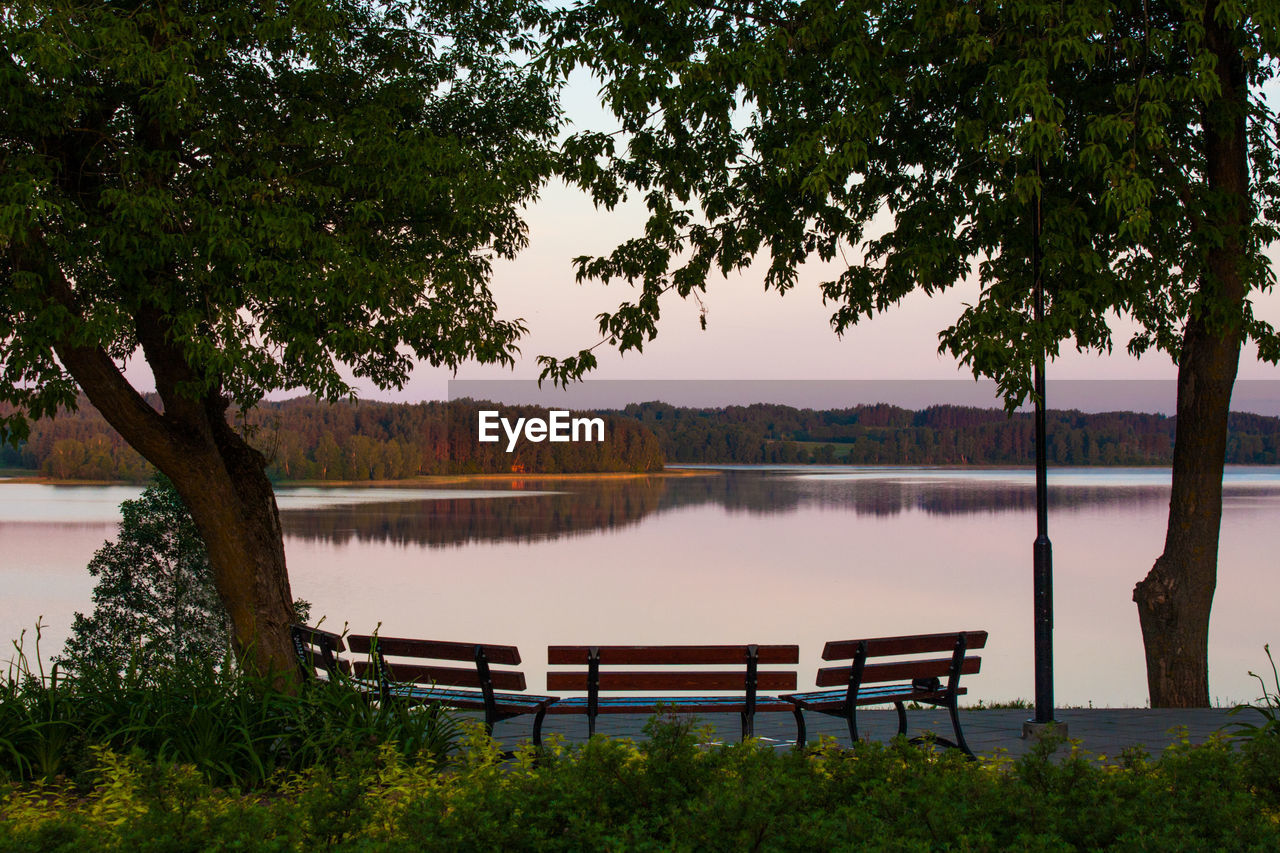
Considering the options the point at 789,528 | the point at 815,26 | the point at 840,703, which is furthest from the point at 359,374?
the point at 789,528

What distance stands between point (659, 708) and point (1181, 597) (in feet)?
23.5

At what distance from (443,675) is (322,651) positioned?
102cm

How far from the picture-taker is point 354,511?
38.8 metres

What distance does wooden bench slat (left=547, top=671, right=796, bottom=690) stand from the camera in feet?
23.9

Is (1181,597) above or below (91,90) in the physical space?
below

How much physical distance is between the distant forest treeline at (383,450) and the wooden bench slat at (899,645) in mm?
15954

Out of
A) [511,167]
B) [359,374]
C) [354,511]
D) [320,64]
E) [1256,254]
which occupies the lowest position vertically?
[354,511]

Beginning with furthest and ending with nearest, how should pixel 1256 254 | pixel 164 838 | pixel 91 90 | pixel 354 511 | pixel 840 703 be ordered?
pixel 354 511 < pixel 1256 254 < pixel 91 90 < pixel 840 703 < pixel 164 838

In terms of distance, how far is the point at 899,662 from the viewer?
740cm

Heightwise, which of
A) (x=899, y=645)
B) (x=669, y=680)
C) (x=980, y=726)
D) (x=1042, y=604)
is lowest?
(x=980, y=726)

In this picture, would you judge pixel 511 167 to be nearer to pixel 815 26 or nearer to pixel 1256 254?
pixel 815 26

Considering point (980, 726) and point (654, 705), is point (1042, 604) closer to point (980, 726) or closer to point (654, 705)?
point (980, 726)

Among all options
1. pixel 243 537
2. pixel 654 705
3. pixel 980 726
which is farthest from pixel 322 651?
pixel 980 726

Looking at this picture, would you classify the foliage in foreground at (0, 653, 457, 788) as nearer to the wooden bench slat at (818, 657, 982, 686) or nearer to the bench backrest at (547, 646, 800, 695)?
the bench backrest at (547, 646, 800, 695)
